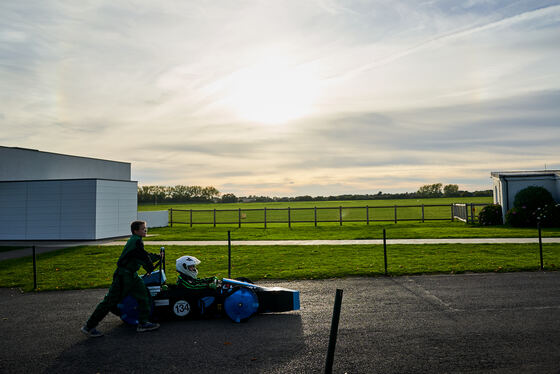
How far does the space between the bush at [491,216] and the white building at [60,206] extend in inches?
907

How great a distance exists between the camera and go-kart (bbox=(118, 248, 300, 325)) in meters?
6.81

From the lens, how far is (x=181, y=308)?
22.8 ft

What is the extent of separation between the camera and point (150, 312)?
6.78m

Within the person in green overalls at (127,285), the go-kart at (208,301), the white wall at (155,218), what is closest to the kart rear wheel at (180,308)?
the go-kart at (208,301)

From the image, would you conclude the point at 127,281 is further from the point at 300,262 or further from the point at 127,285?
the point at 300,262

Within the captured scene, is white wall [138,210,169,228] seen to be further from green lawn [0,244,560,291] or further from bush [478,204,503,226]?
bush [478,204,503,226]

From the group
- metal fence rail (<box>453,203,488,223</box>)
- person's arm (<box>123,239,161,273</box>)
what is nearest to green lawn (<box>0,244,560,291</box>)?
person's arm (<box>123,239,161,273</box>)

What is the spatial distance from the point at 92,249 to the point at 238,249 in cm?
693

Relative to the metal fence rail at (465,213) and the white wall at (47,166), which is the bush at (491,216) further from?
the white wall at (47,166)

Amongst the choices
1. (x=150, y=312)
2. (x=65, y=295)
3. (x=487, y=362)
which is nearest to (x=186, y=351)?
(x=150, y=312)

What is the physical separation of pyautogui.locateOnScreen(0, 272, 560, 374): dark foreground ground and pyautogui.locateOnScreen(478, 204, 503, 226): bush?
2015 cm

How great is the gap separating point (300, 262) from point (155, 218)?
23.3m

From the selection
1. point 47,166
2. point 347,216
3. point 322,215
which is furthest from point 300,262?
point 322,215

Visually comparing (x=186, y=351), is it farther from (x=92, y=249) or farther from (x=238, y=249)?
(x=92, y=249)
